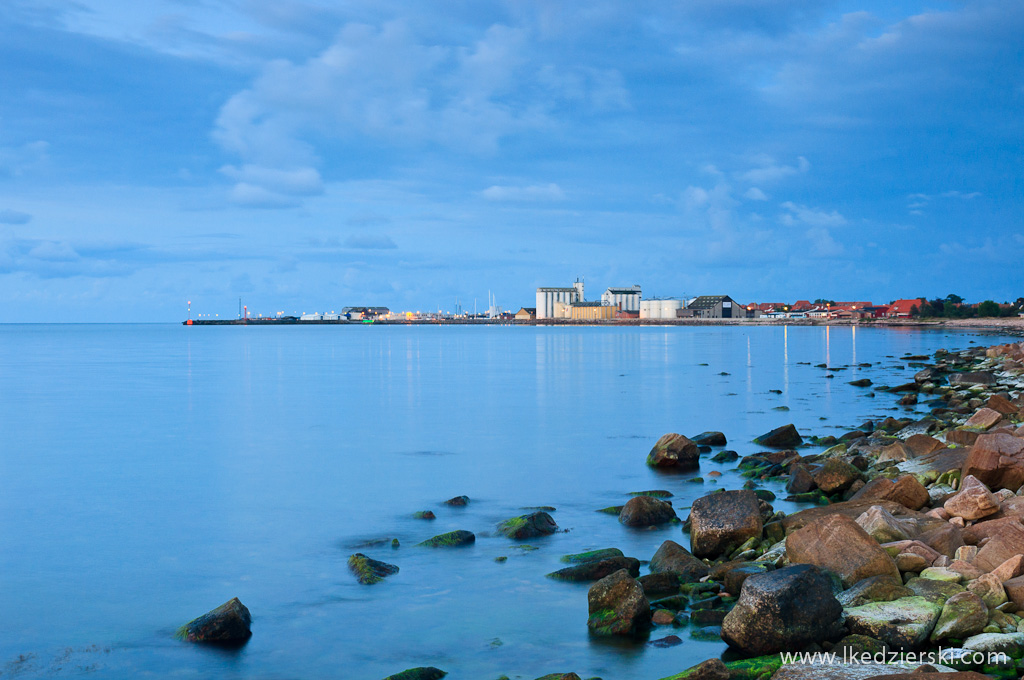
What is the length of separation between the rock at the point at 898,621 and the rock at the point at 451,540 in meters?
6.20

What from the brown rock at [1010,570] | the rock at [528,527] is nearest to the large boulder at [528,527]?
the rock at [528,527]

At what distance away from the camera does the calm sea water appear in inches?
339

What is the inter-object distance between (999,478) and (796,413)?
18019mm

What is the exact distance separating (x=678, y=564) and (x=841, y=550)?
6.87ft

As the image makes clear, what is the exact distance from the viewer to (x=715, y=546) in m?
10.5

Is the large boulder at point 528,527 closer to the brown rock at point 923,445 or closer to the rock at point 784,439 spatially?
the brown rock at point 923,445

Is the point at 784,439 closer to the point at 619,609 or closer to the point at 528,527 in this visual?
the point at 528,527

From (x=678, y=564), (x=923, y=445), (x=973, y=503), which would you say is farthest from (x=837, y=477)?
(x=678, y=564)

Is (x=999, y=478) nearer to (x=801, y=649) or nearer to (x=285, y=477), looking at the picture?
(x=801, y=649)

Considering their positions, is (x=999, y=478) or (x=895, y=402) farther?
(x=895, y=402)

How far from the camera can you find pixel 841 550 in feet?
27.8

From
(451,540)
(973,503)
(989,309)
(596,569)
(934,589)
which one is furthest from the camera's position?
(989,309)

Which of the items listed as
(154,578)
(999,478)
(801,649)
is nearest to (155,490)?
(154,578)

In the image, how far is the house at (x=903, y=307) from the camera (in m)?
176
